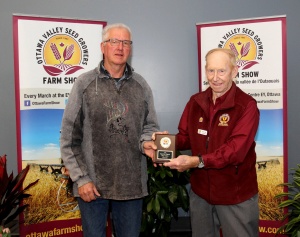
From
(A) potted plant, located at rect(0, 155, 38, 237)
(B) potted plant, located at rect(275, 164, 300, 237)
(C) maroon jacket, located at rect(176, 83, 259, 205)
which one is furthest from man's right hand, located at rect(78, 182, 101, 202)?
(B) potted plant, located at rect(275, 164, 300, 237)

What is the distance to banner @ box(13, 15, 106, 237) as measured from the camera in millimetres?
3309

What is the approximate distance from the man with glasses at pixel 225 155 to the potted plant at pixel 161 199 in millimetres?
1223

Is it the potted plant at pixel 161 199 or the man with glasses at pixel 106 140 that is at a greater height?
the man with glasses at pixel 106 140

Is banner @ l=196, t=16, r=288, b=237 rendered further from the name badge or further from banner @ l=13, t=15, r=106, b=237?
the name badge

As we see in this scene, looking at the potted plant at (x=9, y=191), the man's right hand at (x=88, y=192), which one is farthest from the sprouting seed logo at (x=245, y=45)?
the potted plant at (x=9, y=191)

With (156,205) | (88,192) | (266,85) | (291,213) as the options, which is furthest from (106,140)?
Result: (291,213)

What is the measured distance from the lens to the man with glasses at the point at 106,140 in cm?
213

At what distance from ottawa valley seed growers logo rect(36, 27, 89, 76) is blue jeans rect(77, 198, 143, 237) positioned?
1.63m

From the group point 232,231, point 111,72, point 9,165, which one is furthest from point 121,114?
point 9,165

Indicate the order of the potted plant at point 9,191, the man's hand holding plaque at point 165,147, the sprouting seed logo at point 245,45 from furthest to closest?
the sprouting seed logo at point 245,45
the potted plant at point 9,191
the man's hand holding plaque at point 165,147

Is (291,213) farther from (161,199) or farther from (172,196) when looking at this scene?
(161,199)

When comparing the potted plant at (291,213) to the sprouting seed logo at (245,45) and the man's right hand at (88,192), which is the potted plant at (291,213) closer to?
the sprouting seed logo at (245,45)

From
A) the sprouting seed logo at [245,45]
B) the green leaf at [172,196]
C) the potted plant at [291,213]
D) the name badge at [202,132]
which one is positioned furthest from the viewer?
the sprouting seed logo at [245,45]

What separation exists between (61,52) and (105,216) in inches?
72.0
